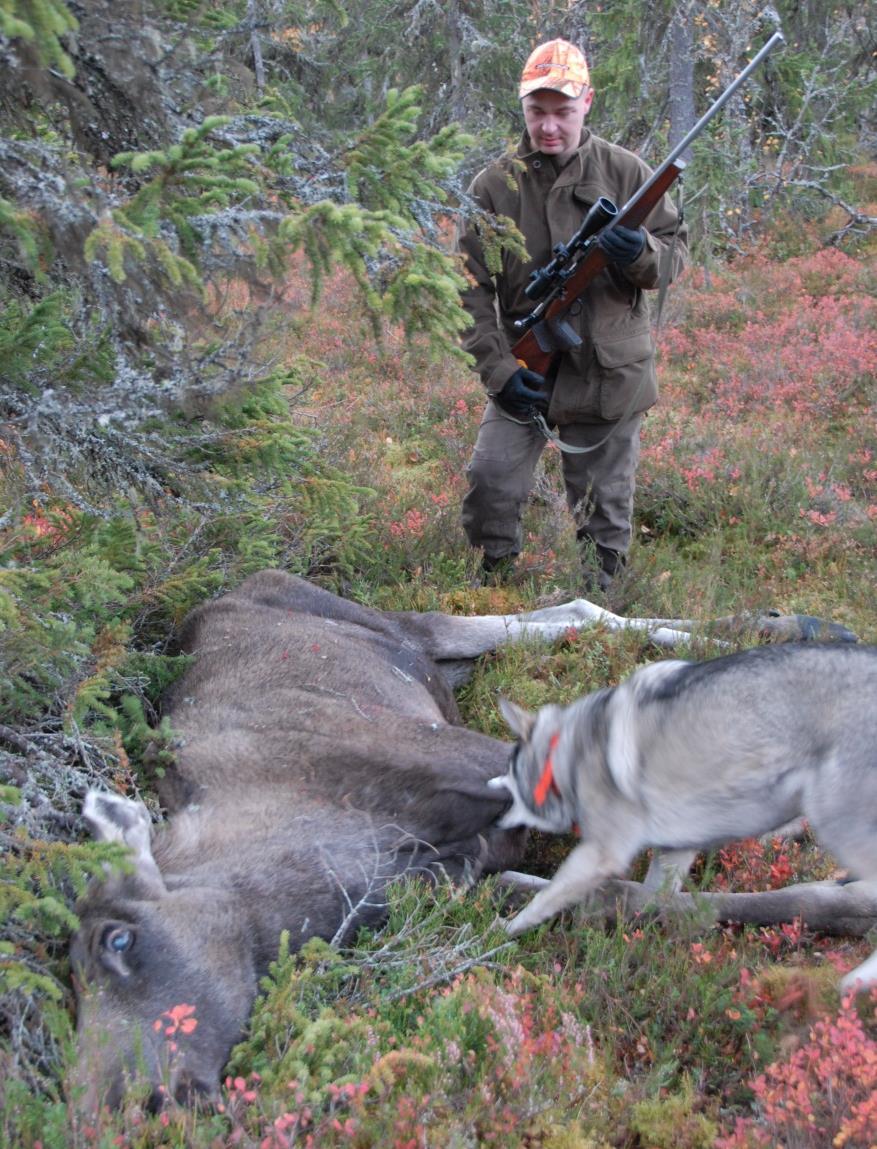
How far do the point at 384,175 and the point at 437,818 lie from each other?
2.69m

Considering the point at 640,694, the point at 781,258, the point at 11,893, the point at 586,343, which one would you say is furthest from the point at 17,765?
the point at 781,258

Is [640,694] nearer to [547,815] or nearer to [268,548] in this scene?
[547,815]

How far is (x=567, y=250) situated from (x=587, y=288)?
35 cm

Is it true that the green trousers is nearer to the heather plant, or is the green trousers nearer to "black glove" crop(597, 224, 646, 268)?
"black glove" crop(597, 224, 646, 268)

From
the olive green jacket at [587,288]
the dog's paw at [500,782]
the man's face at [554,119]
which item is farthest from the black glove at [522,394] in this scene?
the dog's paw at [500,782]

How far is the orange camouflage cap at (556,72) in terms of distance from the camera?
5535 mm

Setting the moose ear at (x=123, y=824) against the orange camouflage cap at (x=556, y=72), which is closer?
the moose ear at (x=123, y=824)

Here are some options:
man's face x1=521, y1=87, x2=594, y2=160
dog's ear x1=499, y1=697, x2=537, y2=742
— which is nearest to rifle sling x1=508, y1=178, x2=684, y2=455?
man's face x1=521, y1=87, x2=594, y2=160

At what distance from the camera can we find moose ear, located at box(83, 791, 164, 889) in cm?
360

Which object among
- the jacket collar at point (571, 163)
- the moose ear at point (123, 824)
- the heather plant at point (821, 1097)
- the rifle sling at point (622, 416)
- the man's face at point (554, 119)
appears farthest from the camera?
the rifle sling at point (622, 416)

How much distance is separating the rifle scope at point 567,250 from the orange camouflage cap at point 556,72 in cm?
67

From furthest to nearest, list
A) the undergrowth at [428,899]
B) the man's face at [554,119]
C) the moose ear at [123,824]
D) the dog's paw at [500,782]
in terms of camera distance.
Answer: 1. the man's face at [554,119]
2. the dog's paw at [500,782]
3. the moose ear at [123,824]
4. the undergrowth at [428,899]

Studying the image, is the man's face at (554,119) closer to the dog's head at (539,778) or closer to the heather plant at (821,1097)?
the dog's head at (539,778)

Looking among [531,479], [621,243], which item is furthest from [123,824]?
[621,243]
